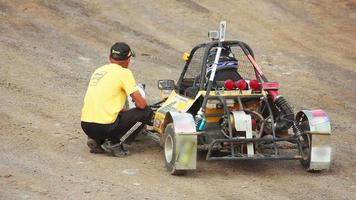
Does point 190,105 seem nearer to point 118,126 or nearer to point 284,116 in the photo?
point 118,126

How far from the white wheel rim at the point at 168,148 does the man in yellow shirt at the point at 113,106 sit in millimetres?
620

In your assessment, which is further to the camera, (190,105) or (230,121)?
(190,105)

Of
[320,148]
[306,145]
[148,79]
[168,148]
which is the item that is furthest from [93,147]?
[148,79]

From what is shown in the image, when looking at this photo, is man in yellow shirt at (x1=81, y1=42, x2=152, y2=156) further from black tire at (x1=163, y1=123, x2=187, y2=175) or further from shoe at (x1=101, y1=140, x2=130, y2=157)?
black tire at (x1=163, y1=123, x2=187, y2=175)

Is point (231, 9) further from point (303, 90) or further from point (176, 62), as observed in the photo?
point (303, 90)

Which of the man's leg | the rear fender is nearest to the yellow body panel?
the man's leg

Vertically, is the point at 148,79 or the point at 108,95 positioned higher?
the point at 108,95

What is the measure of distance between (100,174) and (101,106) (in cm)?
107

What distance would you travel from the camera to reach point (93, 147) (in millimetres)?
9023

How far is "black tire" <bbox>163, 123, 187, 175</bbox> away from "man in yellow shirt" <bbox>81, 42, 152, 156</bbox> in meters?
0.61

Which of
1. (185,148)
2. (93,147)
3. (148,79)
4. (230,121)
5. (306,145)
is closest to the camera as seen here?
(185,148)

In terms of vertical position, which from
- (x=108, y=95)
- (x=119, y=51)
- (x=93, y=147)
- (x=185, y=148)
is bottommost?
(x=93, y=147)

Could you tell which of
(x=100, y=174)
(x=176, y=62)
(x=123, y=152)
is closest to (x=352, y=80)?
(x=176, y=62)

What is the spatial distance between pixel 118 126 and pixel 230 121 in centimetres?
144
